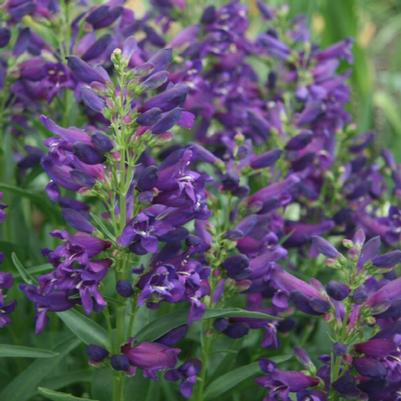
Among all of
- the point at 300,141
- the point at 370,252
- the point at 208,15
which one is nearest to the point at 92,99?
the point at 370,252

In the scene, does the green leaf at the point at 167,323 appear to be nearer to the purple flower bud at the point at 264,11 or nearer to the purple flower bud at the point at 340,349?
the purple flower bud at the point at 340,349

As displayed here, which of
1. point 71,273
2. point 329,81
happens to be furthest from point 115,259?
point 329,81

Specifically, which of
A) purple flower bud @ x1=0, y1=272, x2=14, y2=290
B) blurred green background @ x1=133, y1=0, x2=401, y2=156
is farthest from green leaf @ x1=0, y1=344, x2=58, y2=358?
blurred green background @ x1=133, y1=0, x2=401, y2=156

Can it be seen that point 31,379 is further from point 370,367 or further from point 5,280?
point 370,367

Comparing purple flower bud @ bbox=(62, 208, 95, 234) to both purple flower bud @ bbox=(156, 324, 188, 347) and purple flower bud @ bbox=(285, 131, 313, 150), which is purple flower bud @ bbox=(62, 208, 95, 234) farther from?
purple flower bud @ bbox=(285, 131, 313, 150)

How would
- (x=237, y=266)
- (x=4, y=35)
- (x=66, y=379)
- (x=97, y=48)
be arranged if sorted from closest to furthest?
(x=237, y=266), (x=66, y=379), (x=4, y=35), (x=97, y=48)

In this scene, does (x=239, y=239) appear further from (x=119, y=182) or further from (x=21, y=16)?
(x=21, y=16)

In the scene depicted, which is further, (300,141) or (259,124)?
(259,124)
